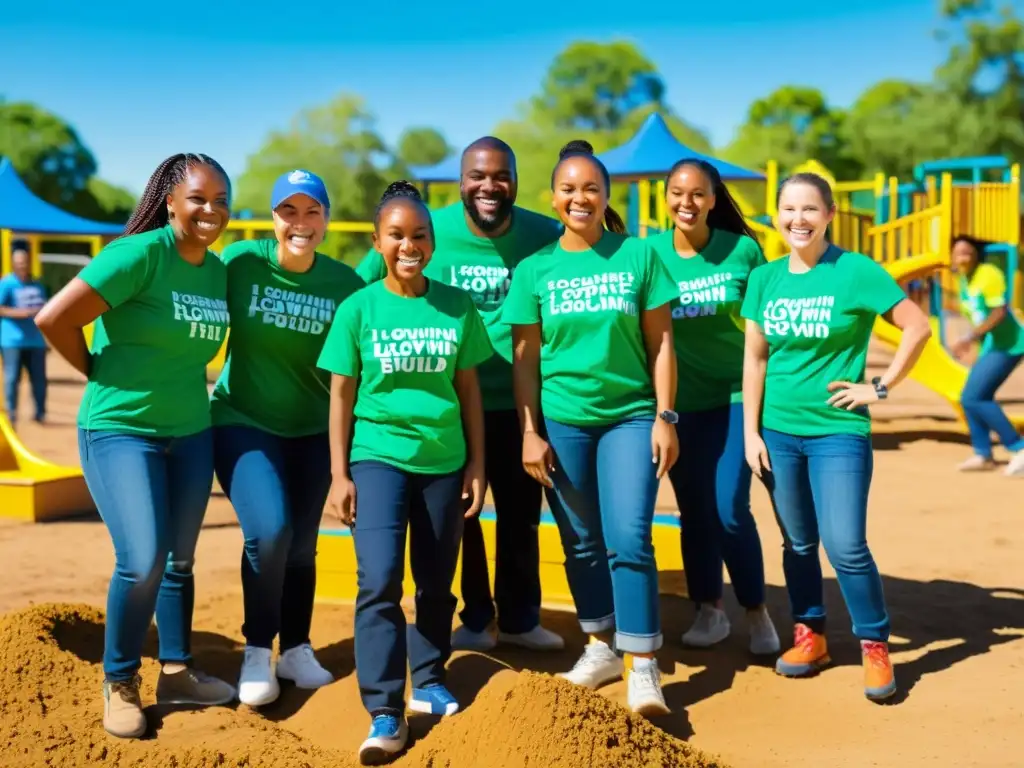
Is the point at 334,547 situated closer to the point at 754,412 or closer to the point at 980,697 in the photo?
the point at 754,412

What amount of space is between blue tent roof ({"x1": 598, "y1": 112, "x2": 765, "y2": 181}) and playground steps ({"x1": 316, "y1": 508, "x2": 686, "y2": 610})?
975 centimetres

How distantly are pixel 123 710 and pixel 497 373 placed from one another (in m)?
1.85

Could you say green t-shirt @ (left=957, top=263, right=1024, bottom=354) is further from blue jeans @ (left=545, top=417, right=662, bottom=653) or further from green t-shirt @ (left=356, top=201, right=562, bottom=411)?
blue jeans @ (left=545, top=417, right=662, bottom=653)

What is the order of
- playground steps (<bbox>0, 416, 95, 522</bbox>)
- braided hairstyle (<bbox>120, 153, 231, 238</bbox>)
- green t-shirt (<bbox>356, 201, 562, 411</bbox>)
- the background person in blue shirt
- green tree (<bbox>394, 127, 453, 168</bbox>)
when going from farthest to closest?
green tree (<bbox>394, 127, 453, 168</bbox>)
the background person in blue shirt
playground steps (<bbox>0, 416, 95, 522</bbox>)
green t-shirt (<bbox>356, 201, 562, 411</bbox>)
braided hairstyle (<bbox>120, 153, 231, 238</bbox>)

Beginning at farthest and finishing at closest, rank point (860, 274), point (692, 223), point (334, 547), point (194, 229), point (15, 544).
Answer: point (15, 544) < point (334, 547) < point (692, 223) < point (860, 274) < point (194, 229)

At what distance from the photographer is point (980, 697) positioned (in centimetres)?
412

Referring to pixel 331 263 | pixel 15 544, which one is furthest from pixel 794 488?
pixel 15 544

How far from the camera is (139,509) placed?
3617 millimetres

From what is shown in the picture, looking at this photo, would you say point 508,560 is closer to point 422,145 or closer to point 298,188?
point 298,188

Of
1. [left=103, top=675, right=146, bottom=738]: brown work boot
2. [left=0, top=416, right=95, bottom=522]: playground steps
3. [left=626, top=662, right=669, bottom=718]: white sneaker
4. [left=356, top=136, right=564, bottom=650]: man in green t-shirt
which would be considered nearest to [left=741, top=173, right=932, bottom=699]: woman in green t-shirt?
[left=626, top=662, right=669, bottom=718]: white sneaker

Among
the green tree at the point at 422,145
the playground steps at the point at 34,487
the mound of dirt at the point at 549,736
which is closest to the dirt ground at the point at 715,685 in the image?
the mound of dirt at the point at 549,736

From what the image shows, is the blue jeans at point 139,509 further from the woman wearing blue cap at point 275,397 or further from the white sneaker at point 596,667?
the white sneaker at point 596,667

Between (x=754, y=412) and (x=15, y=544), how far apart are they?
16.7 feet

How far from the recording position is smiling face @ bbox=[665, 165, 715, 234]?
435 cm
